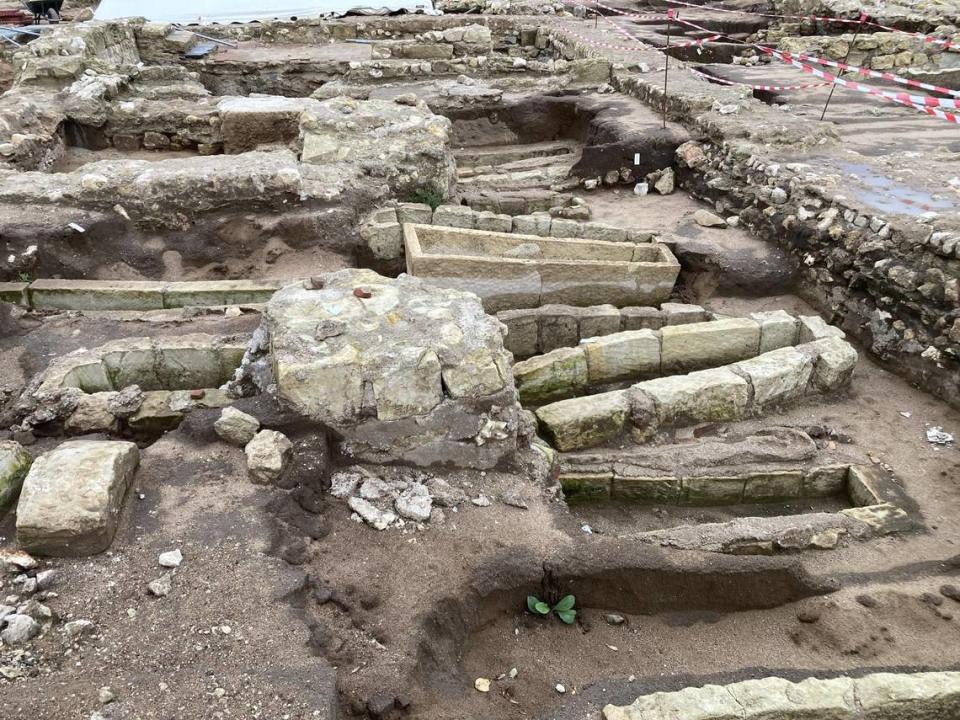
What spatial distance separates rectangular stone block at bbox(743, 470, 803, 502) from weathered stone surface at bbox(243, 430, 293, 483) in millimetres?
3296

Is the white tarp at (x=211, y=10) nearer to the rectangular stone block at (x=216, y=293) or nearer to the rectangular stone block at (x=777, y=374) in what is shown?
the rectangular stone block at (x=216, y=293)

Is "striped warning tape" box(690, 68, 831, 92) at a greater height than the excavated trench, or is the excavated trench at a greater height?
"striped warning tape" box(690, 68, 831, 92)

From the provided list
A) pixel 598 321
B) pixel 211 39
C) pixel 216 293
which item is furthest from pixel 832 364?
pixel 211 39

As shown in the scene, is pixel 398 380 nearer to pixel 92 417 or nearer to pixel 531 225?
pixel 92 417

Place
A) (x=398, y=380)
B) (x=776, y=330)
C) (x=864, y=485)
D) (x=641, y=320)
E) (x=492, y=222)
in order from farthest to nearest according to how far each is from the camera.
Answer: (x=492, y=222)
(x=641, y=320)
(x=776, y=330)
(x=864, y=485)
(x=398, y=380)

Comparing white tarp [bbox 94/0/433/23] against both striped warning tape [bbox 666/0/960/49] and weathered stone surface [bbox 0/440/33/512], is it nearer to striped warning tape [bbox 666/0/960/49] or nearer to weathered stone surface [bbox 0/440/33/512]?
striped warning tape [bbox 666/0/960/49]

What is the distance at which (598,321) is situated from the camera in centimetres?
645

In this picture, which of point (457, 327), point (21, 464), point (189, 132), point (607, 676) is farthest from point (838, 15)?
point (21, 464)

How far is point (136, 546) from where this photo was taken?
3.56 m

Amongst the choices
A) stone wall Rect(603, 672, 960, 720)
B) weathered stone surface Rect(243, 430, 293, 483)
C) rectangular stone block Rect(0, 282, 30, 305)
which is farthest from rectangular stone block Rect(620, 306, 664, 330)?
rectangular stone block Rect(0, 282, 30, 305)

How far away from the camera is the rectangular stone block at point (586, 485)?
507 cm

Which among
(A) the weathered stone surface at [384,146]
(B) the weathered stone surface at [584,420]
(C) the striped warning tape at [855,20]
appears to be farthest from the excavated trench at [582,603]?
(C) the striped warning tape at [855,20]

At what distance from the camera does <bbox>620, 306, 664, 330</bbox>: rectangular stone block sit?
6.52 m

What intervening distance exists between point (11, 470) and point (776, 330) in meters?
5.83
